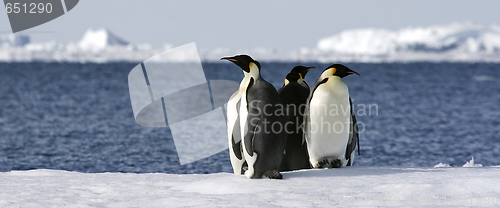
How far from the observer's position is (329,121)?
566 centimetres

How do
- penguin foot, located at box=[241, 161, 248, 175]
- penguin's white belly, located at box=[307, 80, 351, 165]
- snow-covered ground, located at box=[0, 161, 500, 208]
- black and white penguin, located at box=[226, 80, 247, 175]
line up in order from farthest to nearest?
penguin's white belly, located at box=[307, 80, 351, 165] → penguin foot, located at box=[241, 161, 248, 175] → black and white penguin, located at box=[226, 80, 247, 175] → snow-covered ground, located at box=[0, 161, 500, 208]

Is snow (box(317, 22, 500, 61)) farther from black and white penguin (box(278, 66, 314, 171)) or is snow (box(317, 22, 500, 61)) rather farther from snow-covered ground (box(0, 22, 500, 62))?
black and white penguin (box(278, 66, 314, 171))

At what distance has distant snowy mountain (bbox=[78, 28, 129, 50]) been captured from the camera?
586 feet

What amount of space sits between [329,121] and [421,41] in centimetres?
13620

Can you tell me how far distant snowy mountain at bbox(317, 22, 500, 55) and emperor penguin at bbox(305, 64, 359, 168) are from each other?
112 meters

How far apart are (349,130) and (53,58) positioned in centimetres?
13661

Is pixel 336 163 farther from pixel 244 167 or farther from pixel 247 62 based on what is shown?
pixel 247 62

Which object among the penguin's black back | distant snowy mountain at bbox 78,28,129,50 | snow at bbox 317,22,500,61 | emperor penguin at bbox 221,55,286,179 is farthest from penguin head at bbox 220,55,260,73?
distant snowy mountain at bbox 78,28,129,50

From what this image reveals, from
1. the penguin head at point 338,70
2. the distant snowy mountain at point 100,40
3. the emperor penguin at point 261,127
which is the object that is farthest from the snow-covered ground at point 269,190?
the distant snowy mountain at point 100,40

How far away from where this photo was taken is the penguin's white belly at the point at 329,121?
557 cm

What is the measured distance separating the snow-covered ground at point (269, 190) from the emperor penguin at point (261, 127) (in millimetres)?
177

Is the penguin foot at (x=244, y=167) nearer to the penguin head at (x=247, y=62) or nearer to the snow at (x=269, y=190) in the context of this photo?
the snow at (x=269, y=190)

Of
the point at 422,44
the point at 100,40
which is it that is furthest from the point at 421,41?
Result: the point at 100,40

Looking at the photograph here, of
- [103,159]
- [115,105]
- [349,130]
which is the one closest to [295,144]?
[349,130]
